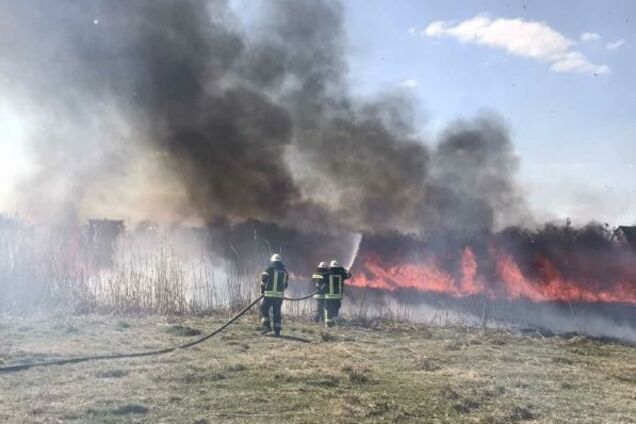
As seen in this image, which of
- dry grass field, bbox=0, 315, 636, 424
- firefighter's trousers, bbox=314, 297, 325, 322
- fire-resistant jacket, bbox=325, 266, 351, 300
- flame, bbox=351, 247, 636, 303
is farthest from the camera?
flame, bbox=351, 247, 636, 303

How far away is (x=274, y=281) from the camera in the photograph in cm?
1517

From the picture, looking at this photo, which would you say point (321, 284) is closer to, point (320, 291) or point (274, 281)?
point (320, 291)

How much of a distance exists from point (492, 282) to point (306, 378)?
1388 centimetres

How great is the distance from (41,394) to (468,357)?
7775 millimetres

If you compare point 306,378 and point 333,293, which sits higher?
point 333,293

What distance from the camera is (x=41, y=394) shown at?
834 cm

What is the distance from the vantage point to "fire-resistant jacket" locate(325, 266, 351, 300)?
17.2 metres

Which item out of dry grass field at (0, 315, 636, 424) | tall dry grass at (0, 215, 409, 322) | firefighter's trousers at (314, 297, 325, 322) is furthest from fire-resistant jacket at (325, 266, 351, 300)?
dry grass field at (0, 315, 636, 424)

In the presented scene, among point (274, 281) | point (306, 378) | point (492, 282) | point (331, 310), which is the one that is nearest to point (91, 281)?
point (274, 281)

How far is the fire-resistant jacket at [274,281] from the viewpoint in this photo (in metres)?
15.1

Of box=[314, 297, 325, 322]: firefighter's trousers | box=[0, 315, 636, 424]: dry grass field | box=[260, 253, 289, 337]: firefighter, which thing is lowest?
box=[0, 315, 636, 424]: dry grass field

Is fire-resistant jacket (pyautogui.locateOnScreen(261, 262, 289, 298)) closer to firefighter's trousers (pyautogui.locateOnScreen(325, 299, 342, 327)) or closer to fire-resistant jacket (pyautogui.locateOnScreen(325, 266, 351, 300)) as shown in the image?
firefighter's trousers (pyautogui.locateOnScreen(325, 299, 342, 327))

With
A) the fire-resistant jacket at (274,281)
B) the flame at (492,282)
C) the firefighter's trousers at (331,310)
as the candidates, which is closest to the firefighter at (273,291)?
the fire-resistant jacket at (274,281)

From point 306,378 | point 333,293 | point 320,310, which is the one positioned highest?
point 333,293
